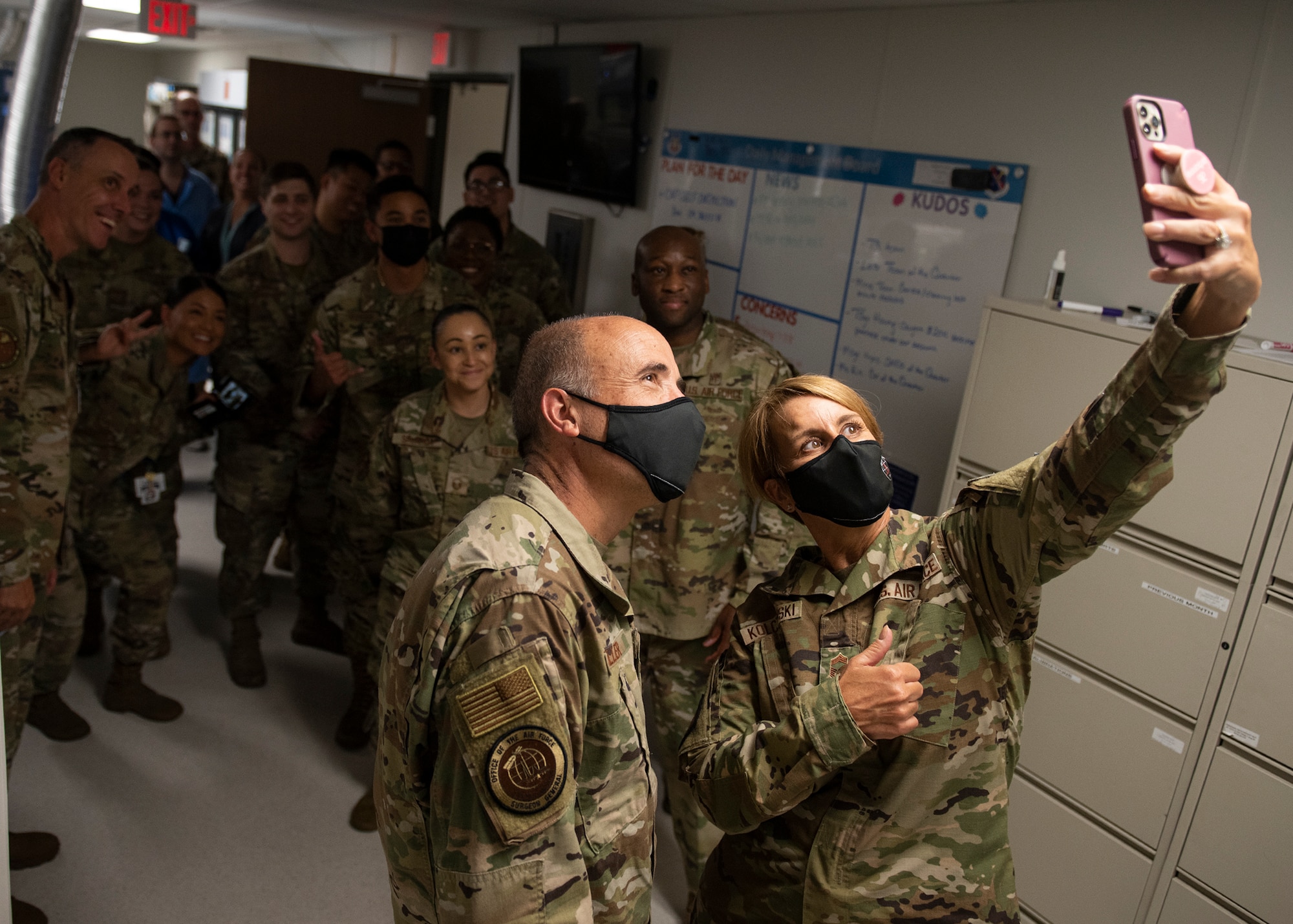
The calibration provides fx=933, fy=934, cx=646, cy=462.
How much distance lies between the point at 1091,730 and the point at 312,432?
2791 mm

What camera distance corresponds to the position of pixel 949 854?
4.47 ft

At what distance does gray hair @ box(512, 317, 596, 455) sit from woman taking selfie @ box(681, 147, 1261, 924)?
0.39m

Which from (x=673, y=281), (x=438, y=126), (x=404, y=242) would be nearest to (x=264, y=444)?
(x=404, y=242)

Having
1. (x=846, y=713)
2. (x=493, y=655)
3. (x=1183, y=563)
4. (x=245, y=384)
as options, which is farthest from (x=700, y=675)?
(x=245, y=384)

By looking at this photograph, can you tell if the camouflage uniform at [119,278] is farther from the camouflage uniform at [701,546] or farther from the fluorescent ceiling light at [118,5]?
the camouflage uniform at [701,546]

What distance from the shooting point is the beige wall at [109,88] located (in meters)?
11.5

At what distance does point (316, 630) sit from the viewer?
3830 millimetres

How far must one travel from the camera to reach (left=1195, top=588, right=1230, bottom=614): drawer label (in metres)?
2.08

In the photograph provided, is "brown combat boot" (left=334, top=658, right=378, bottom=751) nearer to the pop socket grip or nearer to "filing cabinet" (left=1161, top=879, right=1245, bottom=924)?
"filing cabinet" (left=1161, top=879, right=1245, bottom=924)

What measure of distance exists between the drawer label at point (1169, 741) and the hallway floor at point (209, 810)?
1310 millimetres

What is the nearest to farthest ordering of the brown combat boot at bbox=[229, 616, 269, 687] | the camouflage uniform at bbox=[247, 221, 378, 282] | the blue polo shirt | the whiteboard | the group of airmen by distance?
the group of airmen → the whiteboard → the brown combat boot at bbox=[229, 616, 269, 687] → the camouflage uniform at bbox=[247, 221, 378, 282] → the blue polo shirt

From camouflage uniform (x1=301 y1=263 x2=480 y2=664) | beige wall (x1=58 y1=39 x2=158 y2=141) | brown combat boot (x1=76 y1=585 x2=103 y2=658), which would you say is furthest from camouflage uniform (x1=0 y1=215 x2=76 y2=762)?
beige wall (x1=58 y1=39 x2=158 y2=141)

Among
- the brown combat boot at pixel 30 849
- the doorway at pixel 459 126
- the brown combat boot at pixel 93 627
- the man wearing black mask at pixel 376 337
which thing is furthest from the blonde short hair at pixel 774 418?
the doorway at pixel 459 126

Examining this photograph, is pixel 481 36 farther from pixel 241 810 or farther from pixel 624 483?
pixel 624 483
